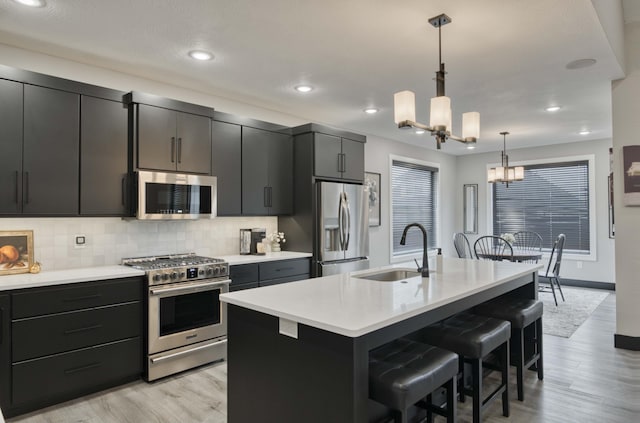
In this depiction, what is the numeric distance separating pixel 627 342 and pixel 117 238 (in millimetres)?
4913

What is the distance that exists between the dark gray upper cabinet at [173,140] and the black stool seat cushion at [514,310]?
2798mm

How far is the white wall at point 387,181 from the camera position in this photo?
21.1 feet

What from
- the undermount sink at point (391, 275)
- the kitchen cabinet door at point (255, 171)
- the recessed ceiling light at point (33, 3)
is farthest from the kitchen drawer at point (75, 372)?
the recessed ceiling light at point (33, 3)

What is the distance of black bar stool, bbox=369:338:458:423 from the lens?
1.74 meters

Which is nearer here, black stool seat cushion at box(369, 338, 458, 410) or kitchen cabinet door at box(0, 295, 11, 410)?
black stool seat cushion at box(369, 338, 458, 410)

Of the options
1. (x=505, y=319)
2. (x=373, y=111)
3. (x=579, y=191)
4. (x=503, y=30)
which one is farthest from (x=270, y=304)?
(x=579, y=191)

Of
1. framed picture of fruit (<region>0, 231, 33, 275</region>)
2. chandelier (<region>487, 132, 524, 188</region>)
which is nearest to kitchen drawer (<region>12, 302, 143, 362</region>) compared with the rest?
framed picture of fruit (<region>0, 231, 33, 275</region>)

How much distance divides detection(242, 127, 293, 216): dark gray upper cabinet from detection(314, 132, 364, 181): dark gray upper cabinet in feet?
1.21

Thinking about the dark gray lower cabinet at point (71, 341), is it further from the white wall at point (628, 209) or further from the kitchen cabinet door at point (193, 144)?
the white wall at point (628, 209)

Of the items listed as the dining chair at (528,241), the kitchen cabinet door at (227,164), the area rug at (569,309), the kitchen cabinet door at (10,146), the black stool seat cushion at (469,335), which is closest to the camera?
the black stool seat cushion at (469,335)

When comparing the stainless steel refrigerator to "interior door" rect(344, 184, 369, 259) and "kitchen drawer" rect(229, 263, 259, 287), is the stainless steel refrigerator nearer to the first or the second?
"interior door" rect(344, 184, 369, 259)

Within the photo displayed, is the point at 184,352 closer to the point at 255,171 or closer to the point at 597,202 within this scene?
the point at 255,171

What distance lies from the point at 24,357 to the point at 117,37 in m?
2.32

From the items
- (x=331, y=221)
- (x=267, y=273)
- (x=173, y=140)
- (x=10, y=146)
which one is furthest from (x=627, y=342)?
(x=10, y=146)
